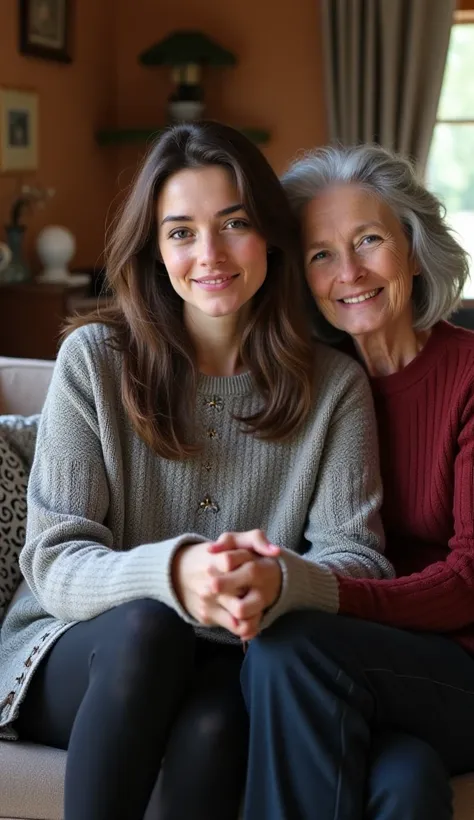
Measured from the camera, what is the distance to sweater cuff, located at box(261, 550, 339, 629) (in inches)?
54.9

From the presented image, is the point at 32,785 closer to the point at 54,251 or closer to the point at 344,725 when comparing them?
the point at 344,725

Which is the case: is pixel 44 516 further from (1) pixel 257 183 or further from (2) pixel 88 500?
(1) pixel 257 183

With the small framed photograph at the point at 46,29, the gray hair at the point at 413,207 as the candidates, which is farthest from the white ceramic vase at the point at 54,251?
the gray hair at the point at 413,207

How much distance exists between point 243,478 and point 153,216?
418 mm

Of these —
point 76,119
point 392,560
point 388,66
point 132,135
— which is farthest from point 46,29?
point 392,560

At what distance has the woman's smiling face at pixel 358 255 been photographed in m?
1.75

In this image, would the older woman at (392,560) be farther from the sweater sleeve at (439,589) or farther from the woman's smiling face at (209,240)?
the woman's smiling face at (209,240)

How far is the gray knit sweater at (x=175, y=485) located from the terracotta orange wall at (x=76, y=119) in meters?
2.53

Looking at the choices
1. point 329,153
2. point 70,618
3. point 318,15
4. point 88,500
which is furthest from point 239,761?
point 318,15

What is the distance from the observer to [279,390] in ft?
5.59

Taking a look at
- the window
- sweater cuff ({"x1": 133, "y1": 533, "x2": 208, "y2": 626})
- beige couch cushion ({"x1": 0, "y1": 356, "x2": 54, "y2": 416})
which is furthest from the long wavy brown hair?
the window

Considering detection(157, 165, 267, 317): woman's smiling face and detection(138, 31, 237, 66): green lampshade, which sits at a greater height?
detection(138, 31, 237, 66): green lampshade

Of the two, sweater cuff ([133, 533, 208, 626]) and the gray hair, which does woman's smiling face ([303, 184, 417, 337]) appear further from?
sweater cuff ([133, 533, 208, 626])

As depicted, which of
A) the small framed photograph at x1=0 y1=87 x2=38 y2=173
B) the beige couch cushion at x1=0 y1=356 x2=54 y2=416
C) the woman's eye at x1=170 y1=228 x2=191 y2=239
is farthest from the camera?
the small framed photograph at x1=0 y1=87 x2=38 y2=173
